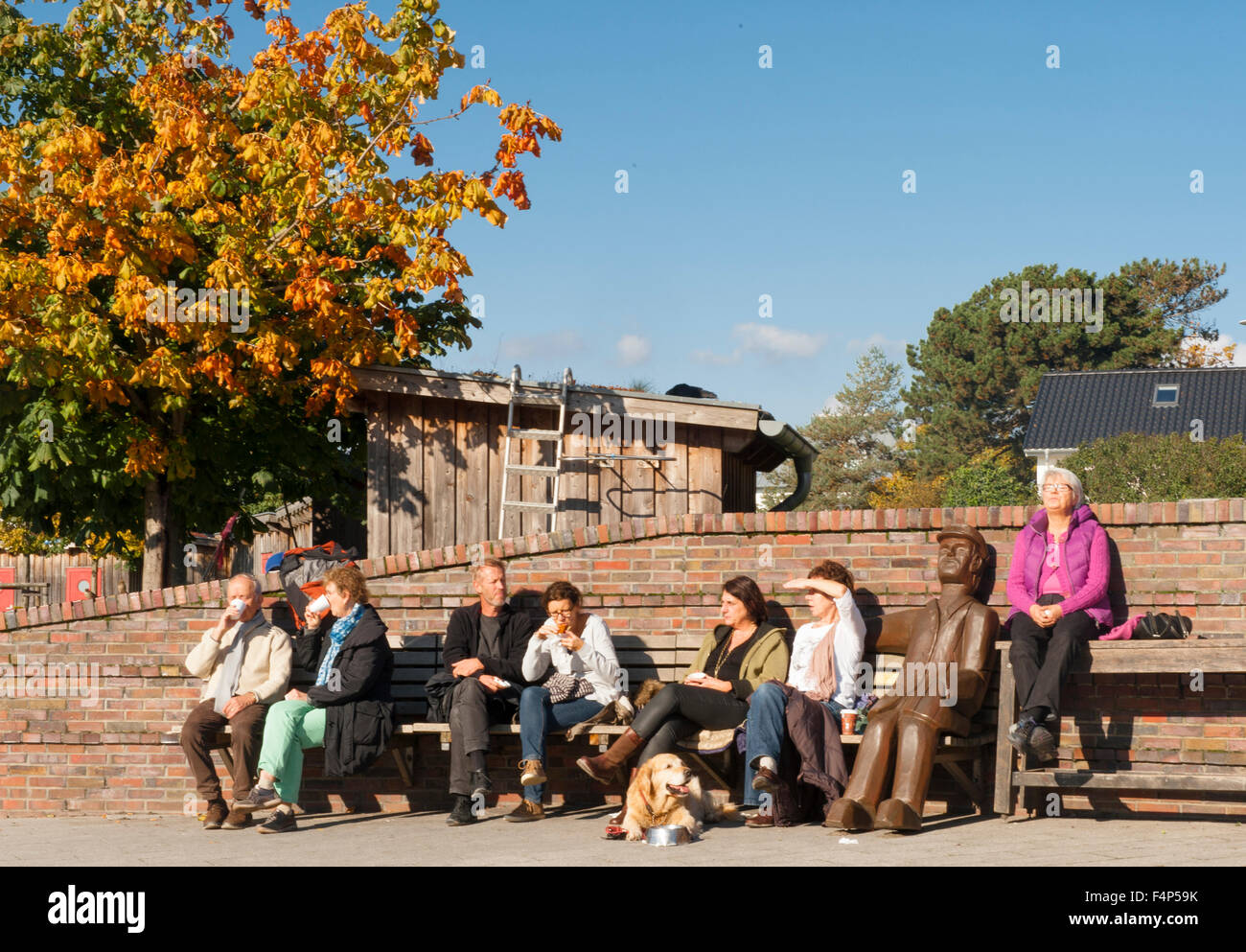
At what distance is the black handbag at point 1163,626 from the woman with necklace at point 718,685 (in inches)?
81.6

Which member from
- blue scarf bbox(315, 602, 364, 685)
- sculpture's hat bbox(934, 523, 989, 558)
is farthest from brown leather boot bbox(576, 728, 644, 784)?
sculpture's hat bbox(934, 523, 989, 558)

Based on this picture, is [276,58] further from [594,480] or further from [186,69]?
[594,480]

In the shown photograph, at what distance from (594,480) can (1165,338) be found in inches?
1856

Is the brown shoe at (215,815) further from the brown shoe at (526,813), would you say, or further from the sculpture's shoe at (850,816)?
the sculpture's shoe at (850,816)

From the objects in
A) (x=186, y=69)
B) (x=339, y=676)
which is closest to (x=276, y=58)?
(x=186, y=69)

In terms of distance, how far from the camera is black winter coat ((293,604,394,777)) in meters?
8.38

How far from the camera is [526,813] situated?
27.4 ft

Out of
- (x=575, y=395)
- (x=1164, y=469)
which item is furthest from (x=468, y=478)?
(x=1164, y=469)

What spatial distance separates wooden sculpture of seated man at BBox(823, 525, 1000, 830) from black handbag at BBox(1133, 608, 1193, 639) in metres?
0.83

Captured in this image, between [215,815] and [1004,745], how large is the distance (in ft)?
15.6

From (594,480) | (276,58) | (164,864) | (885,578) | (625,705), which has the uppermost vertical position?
(276,58)

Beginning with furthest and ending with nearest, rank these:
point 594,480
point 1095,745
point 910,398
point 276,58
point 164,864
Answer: point 910,398 < point 276,58 < point 594,480 < point 1095,745 < point 164,864

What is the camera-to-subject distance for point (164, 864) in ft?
22.7

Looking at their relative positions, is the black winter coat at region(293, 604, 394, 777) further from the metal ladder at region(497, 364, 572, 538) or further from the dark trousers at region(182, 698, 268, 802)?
the metal ladder at region(497, 364, 572, 538)
